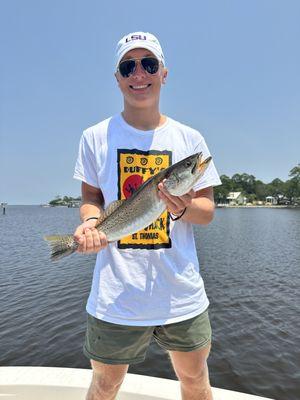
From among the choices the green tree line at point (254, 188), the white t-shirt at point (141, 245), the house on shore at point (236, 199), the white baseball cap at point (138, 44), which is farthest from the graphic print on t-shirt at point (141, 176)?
the house on shore at point (236, 199)

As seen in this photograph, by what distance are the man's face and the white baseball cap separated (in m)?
0.04

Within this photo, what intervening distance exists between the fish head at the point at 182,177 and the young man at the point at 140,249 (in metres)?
0.15

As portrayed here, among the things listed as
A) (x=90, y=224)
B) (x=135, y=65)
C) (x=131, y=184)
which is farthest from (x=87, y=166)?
(x=135, y=65)

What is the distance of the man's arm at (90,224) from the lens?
8.74 ft

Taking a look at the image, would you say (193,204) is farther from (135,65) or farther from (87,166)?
(135,65)

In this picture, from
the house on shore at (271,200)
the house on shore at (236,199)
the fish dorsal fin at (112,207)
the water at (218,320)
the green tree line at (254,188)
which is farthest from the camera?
the house on shore at (271,200)

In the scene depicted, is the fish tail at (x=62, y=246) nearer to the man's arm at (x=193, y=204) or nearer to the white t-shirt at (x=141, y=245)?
the white t-shirt at (x=141, y=245)

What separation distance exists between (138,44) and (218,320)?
11.1 metres

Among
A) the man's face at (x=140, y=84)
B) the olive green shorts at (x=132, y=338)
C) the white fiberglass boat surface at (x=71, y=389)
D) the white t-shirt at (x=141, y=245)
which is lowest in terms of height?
the white fiberglass boat surface at (x=71, y=389)

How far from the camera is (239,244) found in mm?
31328

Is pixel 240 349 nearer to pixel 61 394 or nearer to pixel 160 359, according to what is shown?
pixel 160 359

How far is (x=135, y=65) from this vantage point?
3064 mm

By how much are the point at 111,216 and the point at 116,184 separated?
16.5 inches

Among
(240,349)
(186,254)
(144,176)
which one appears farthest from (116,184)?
(240,349)
